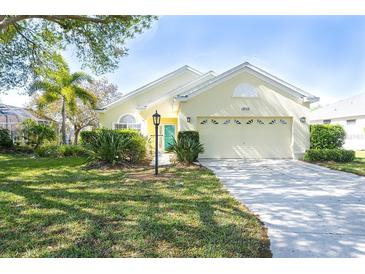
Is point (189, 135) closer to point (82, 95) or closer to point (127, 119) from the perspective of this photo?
point (127, 119)

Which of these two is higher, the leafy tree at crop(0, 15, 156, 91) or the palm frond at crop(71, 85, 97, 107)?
the leafy tree at crop(0, 15, 156, 91)

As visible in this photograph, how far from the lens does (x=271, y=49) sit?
42.0 ft

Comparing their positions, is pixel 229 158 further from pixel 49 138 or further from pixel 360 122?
pixel 360 122

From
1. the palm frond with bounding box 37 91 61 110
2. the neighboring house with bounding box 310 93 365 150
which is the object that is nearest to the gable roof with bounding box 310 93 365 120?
the neighboring house with bounding box 310 93 365 150

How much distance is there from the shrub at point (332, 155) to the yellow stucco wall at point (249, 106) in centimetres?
120

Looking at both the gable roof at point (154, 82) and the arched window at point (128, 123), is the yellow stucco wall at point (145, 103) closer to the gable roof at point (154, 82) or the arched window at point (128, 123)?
the gable roof at point (154, 82)

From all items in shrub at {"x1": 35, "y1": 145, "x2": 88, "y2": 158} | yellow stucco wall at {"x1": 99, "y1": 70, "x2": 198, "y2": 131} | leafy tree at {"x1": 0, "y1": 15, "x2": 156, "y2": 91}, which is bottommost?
shrub at {"x1": 35, "y1": 145, "x2": 88, "y2": 158}

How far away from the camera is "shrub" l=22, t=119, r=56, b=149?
19.0 m

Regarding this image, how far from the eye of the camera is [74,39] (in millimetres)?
13109

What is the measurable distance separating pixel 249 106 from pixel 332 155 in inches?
190

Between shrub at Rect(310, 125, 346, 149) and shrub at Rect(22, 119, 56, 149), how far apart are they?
59.2 ft

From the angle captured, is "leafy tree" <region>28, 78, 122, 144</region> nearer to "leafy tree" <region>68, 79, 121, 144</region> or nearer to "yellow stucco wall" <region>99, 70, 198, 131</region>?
"leafy tree" <region>68, 79, 121, 144</region>

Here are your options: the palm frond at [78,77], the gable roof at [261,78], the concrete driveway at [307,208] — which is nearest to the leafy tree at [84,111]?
the palm frond at [78,77]

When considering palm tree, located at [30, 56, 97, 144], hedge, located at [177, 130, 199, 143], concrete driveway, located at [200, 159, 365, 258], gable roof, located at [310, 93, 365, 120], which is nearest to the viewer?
concrete driveway, located at [200, 159, 365, 258]
